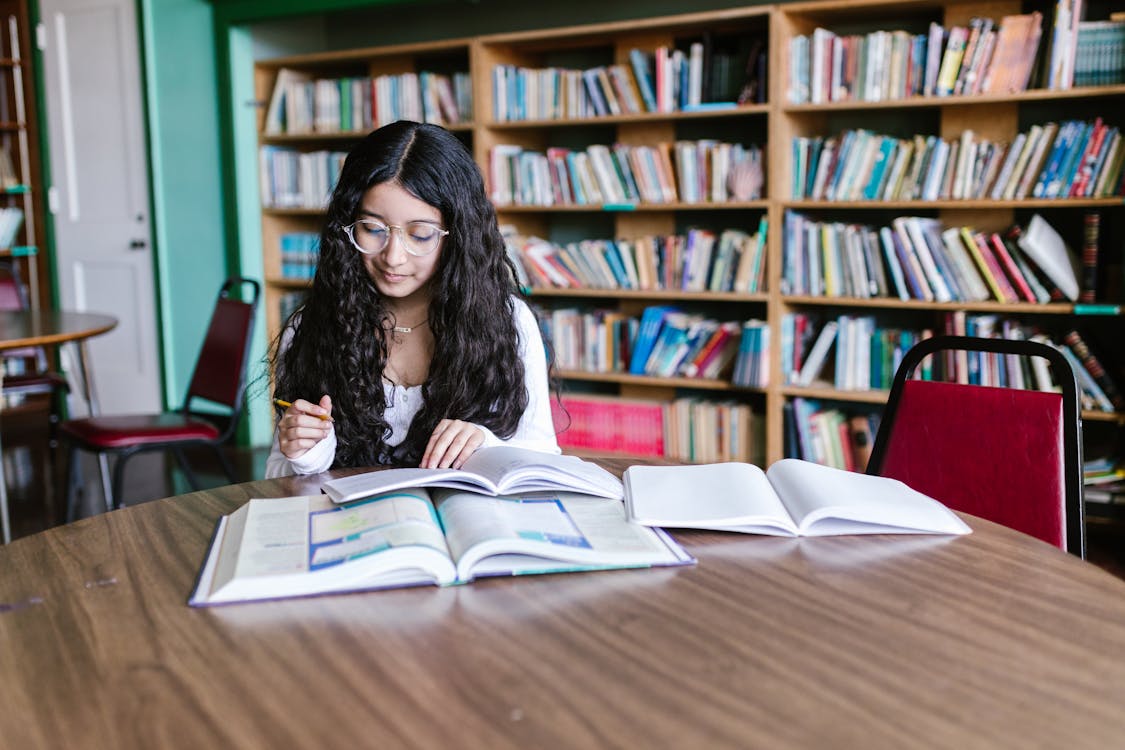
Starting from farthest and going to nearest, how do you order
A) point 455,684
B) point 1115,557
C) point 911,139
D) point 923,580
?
1. point 911,139
2. point 1115,557
3. point 923,580
4. point 455,684

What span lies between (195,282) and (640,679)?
4504 mm

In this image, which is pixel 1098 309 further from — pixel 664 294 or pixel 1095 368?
pixel 664 294

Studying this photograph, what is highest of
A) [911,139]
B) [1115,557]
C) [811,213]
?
[911,139]

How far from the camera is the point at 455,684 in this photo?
763 mm

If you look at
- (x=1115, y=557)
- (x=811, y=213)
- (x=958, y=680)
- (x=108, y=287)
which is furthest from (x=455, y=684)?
(x=108, y=287)

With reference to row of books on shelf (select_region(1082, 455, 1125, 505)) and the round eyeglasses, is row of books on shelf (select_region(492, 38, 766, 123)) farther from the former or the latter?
the round eyeglasses

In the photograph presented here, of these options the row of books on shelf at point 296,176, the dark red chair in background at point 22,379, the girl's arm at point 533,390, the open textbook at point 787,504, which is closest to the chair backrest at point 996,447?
the open textbook at point 787,504

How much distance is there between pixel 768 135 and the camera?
3471 millimetres

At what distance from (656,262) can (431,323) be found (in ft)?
6.83

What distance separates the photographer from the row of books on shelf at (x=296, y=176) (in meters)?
4.43

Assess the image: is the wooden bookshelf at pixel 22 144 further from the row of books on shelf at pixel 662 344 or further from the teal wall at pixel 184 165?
the row of books on shelf at pixel 662 344

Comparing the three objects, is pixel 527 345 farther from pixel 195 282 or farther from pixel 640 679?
pixel 195 282

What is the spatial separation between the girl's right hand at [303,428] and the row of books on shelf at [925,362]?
90.8 inches

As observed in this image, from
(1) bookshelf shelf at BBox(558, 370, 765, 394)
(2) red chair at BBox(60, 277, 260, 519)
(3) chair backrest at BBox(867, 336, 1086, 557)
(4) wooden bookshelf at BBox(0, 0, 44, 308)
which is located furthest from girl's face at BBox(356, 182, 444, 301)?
(4) wooden bookshelf at BBox(0, 0, 44, 308)
